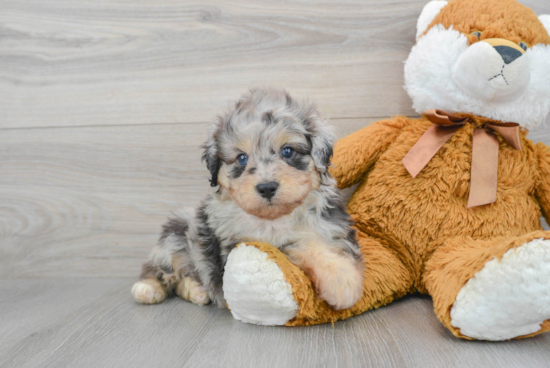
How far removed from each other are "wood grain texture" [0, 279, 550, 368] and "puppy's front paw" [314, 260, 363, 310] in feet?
0.36

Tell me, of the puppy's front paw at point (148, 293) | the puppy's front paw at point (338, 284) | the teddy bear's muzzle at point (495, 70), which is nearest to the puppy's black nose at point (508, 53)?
the teddy bear's muzzle at point (495, 70)

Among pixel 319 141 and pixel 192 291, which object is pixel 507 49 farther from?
pixel 192 291

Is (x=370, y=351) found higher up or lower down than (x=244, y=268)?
lower down

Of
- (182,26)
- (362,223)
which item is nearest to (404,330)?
(362,223)

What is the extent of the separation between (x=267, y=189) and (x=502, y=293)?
71 cm

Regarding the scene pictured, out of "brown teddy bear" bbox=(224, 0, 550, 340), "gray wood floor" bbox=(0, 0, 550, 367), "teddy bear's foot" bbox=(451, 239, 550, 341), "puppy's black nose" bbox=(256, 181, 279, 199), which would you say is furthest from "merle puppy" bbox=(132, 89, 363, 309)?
"gray wood floor" bbox=(0, 0, 550, 367)

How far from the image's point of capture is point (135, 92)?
Answer: 7.04ft

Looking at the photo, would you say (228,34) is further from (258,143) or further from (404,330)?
(404,330)

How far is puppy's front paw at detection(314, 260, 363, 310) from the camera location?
1.33 m

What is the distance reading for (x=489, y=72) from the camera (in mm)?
1492

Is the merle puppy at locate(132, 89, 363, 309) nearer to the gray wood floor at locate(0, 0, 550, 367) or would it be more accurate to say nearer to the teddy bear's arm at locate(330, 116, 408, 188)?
the teddy bear's arm at locate(330, 116, 408, 188)

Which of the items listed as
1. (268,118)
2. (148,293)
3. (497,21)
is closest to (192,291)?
(148,293)

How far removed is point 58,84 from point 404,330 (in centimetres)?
197

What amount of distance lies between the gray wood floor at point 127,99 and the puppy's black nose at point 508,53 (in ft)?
1.81
